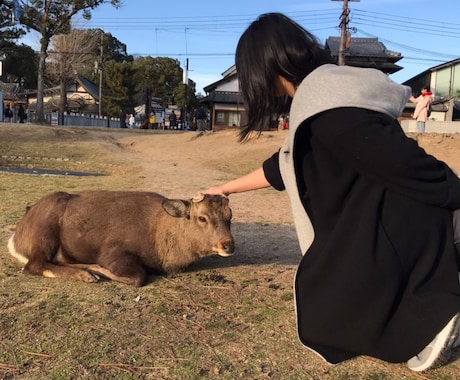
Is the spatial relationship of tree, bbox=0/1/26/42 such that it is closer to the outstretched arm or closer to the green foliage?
the green foliage

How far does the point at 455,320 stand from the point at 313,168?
87 centimetres

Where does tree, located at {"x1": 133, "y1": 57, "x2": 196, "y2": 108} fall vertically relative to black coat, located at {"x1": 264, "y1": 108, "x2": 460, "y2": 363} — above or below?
above

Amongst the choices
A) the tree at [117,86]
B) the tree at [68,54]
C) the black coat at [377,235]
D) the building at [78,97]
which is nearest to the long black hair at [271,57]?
the black coat at [377,235]

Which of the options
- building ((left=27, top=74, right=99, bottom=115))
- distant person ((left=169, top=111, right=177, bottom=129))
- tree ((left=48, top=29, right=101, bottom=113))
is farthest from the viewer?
building ((left=27, top=74, right=99, bottom=115))

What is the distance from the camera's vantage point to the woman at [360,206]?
6.50 feet

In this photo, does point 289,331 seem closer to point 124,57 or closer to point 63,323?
point 63,323

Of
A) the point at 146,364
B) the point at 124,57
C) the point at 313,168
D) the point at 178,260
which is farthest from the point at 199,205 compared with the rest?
the point at 124,57

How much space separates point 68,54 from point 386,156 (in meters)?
48.7

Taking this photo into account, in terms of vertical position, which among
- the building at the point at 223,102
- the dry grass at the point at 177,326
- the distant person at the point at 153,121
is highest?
the building at the point at 223,102

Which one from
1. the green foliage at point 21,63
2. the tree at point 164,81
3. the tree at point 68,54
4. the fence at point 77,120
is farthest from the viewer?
the tree at point 164,81

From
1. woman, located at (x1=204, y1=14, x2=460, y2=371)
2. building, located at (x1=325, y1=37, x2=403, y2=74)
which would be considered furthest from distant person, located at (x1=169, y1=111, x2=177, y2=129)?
woman, located at (x1=204, y1=14, x2=460, y2=371)

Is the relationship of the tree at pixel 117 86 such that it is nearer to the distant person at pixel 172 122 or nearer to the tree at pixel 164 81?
the distant person at pixel 172 122

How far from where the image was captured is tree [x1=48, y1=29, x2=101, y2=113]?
45.6 metres

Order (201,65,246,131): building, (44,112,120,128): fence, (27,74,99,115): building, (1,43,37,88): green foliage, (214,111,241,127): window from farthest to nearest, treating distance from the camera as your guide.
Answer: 1. (27,74,99,115): building
2. (1,43,37,88): green foliage
3. (214,111,241,127): window
4. (201,65,246,131): building
5. (44,112,120,128): fence
